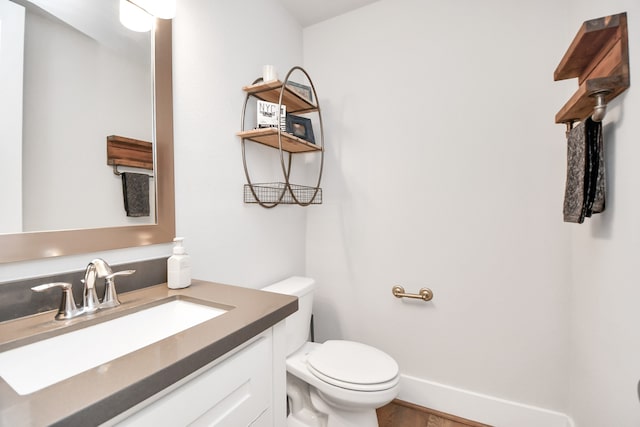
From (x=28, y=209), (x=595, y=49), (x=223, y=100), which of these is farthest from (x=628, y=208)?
(x=28, y=209)

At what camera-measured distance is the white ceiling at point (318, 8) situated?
5.87ft

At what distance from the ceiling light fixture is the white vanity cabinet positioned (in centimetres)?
114

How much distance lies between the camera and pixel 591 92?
84cm

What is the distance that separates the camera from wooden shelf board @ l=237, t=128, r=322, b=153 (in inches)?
53.9

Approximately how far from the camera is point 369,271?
1847 mm

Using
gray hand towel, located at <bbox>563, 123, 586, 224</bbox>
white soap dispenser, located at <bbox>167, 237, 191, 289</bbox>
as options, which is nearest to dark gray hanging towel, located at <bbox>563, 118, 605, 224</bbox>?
gray hand towel, located at <bbox>563, 123, 586, 224</bbox>

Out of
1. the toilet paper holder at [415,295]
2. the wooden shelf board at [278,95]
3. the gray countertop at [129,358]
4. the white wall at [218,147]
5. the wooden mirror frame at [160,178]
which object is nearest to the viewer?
the gray countertop at [129,358]

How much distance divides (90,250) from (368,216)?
1395mm

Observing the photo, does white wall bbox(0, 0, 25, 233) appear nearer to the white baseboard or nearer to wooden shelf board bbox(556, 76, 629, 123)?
wooden shelf board bbox(556, 76, 629, 123)

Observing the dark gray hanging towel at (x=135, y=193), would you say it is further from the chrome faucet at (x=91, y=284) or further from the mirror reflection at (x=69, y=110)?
the chrome faucet at (x=91, y=284)

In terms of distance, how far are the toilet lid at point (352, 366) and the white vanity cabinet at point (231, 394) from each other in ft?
1.45

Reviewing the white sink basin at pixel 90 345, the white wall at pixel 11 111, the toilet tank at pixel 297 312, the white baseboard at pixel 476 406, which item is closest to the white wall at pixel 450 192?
the white baseboard at pixel 476 406

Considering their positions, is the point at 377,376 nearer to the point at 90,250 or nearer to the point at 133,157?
the point at 90,250

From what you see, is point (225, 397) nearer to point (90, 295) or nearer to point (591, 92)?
point (90, 295)
